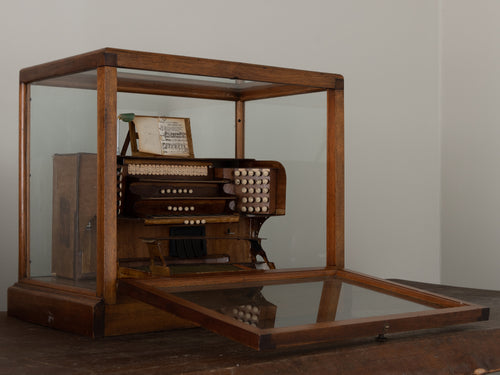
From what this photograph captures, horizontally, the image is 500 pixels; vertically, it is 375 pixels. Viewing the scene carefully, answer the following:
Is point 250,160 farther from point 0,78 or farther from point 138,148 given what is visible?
point 0,78

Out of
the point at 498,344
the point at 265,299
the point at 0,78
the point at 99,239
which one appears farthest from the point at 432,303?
the point at 0,78

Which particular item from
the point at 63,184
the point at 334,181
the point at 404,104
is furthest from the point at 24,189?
the point at 404,104

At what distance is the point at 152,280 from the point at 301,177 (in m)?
0.97

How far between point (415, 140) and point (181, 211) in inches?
103

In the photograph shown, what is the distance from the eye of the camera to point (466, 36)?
527 cm

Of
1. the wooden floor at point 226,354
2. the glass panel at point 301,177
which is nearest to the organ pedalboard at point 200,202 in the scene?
the glass panel at point 301,177

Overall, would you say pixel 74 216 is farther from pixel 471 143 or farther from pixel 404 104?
pixel 471 143

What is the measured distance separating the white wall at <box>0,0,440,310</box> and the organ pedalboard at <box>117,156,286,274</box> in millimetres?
820

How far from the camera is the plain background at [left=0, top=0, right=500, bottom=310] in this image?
4.53 meters

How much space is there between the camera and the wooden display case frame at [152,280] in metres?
2.45

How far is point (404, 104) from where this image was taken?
525cm

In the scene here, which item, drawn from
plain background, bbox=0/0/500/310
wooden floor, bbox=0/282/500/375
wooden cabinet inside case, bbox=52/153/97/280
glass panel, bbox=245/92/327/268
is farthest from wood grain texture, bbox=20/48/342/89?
plain background, bbox=0/0/500/310

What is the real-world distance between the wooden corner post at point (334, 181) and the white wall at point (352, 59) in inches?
45.7

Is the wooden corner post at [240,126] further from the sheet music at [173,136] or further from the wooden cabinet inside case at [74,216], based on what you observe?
the wooden cabinet inside case at [74,216]
